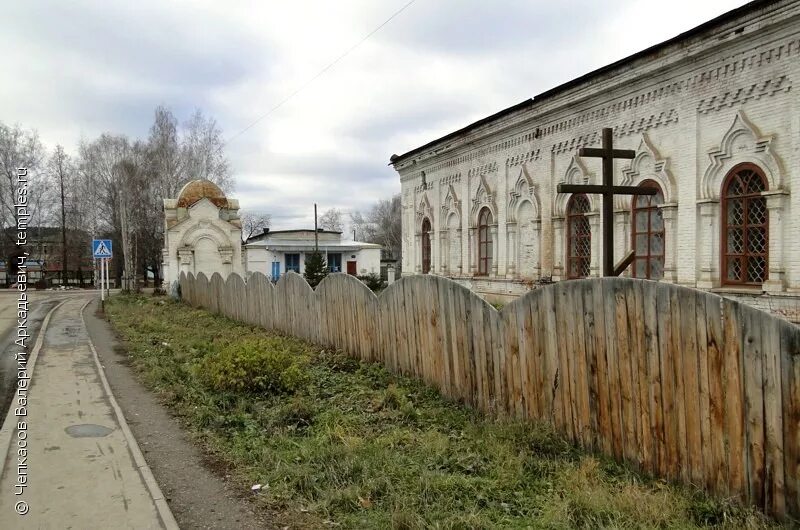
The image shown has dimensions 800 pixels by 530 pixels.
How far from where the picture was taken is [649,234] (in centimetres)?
1359

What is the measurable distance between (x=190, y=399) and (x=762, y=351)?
7.19 m

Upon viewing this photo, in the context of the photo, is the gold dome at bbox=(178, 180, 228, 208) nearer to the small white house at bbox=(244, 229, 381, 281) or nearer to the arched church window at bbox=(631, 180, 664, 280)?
the small white house at bbox=(244, 229, 381, 281)

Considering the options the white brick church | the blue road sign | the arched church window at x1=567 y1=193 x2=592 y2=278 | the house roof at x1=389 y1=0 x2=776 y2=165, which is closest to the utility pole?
the blue road sign

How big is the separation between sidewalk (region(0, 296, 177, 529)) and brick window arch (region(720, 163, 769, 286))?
416 inches

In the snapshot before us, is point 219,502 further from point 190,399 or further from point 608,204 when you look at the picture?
point 608,204

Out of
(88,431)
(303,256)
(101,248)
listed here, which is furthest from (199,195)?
(88,431)

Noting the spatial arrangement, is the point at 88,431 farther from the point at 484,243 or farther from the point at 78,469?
the point at 484,243

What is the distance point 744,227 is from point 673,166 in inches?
81.2

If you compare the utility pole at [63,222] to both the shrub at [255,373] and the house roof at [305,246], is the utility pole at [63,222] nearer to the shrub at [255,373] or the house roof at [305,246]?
the house roof at [305,246]

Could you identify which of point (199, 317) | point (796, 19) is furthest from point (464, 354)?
point (199, 317)

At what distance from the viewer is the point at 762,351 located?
13.0ft

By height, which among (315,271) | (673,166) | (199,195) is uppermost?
(199,195)

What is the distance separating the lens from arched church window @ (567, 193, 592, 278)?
51.9 ft

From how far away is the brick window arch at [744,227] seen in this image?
35.7 ft
